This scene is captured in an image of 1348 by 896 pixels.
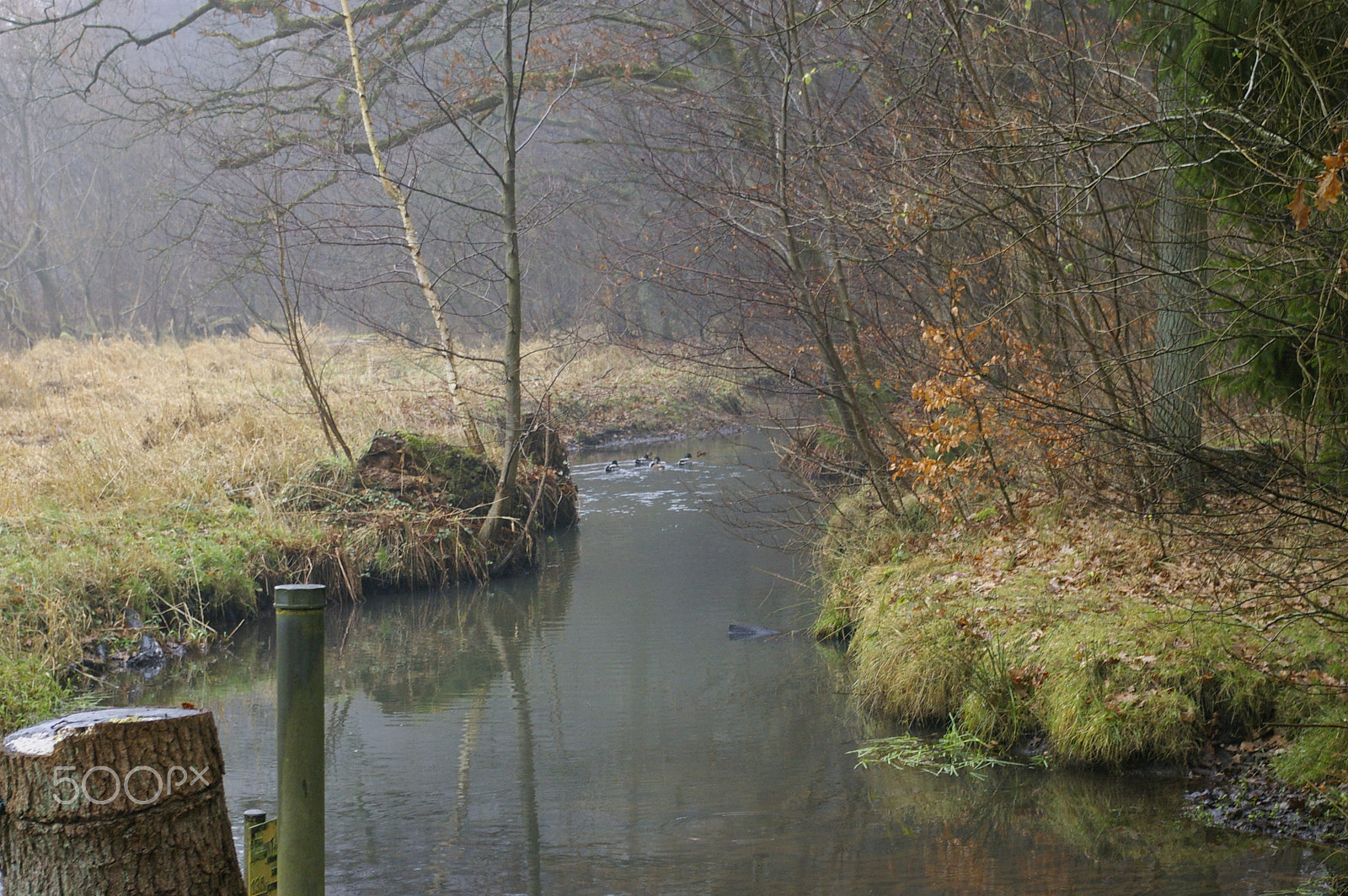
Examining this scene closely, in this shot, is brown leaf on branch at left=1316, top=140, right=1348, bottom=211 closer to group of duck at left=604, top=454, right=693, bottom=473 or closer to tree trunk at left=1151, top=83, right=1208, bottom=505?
tree trunk at left=1151, top=83, right=1208, bottom=505

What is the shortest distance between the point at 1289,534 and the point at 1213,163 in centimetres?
220

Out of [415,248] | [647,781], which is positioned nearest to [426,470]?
[415,248]

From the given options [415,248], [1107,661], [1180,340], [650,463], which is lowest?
[1107,661]

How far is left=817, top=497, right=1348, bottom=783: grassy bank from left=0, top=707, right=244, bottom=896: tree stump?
4.22 meters

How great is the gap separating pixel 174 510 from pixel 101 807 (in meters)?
9.99

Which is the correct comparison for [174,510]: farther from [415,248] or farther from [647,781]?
[647,781]

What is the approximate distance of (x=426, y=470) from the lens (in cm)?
1299

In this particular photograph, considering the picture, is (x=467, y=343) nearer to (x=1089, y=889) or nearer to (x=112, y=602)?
(x=112, y=602)

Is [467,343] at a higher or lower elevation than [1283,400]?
higher

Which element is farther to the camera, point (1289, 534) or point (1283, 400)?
point (1289, 534)

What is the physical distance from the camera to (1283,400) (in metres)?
5.22

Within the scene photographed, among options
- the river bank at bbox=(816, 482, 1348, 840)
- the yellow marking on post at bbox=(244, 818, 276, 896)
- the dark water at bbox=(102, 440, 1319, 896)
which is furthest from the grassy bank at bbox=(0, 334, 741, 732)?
the yellow marking on post at bbox=(244, 818, 276, 896)

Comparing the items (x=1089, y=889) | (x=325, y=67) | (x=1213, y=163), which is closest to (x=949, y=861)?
(x=1089, y=889)

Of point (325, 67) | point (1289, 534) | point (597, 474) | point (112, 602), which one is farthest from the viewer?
point (597, 474)
